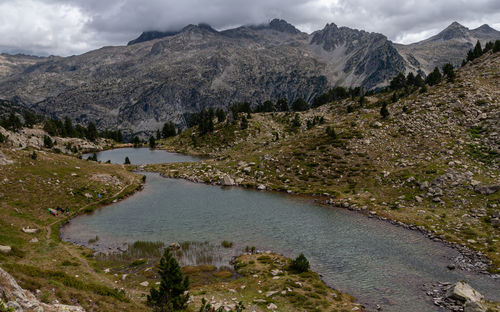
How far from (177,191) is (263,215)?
3055cm

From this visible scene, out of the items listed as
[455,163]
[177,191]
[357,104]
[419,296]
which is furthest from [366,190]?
[357,104]

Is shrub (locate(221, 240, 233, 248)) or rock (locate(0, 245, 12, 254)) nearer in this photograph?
rock (locate(0, 245, 12, 254))

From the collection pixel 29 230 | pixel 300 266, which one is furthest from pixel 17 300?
pixel 29 230

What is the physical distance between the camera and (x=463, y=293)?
3061 cm

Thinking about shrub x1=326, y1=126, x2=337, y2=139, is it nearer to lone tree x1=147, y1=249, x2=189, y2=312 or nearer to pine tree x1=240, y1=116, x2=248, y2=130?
pine tree x1=240, y1=116, x2=248, y2=130

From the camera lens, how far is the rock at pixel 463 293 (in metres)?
30.2

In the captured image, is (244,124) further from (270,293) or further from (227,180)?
(270,293)

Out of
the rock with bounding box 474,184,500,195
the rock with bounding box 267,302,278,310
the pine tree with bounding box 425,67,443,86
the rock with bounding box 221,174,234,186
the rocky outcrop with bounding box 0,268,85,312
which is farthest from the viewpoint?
the pine tree with bounding box 425,67,443,86

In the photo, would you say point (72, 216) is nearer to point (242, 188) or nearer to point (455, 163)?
point (242, 188)

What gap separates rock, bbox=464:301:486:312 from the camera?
91.8ft

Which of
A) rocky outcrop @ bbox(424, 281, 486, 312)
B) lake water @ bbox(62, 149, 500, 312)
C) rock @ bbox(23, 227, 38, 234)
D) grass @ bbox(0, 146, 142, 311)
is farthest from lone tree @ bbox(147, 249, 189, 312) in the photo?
rock @ bbox(23, 227, 38, 234)

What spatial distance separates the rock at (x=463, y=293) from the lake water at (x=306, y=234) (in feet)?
8.48

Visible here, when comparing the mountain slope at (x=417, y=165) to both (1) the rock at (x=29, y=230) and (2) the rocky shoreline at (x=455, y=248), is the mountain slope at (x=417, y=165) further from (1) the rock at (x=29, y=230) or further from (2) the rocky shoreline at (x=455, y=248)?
(1) the rock at (x=29, y=230)

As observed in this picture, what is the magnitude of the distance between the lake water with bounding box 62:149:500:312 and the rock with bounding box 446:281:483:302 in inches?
102
